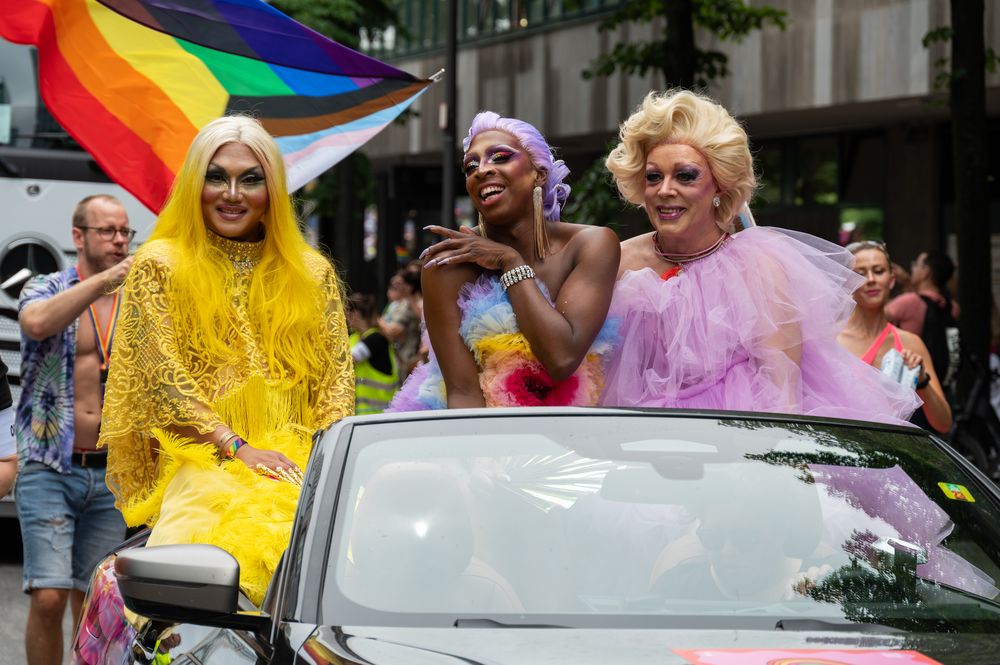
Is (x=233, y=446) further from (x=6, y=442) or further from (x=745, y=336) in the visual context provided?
(x=745, y=336)

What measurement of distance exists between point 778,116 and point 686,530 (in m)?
19.0

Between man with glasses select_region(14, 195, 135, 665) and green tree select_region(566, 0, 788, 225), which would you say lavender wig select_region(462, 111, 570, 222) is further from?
green tree select_region(566, 0, 788, 225)

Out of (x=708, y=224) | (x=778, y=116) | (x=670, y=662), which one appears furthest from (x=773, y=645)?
(x=778, y=116)

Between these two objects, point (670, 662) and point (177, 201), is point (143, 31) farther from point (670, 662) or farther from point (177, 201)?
point (670, 662)

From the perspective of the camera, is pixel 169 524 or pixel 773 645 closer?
pixel 773 645

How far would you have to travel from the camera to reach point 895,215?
21719mm

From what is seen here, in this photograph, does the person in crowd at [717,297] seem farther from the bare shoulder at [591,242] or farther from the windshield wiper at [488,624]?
the windshield wiper at [488,624]

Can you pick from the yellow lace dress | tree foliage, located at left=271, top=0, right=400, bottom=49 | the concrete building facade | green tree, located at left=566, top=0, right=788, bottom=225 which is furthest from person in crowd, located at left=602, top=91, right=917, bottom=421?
tree foliage, located at left=271, top=0, right=400, bottom=49

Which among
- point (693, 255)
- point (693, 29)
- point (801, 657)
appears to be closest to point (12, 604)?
point (693, 255)

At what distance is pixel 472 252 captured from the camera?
15.8 feet

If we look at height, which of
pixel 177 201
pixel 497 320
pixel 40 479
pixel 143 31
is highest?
pixel 143 31

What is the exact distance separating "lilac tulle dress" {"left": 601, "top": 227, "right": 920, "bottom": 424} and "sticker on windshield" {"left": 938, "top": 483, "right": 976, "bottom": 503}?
112cm

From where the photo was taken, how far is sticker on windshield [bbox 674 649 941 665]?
2.73 m

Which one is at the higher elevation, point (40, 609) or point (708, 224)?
point (708, 224)
